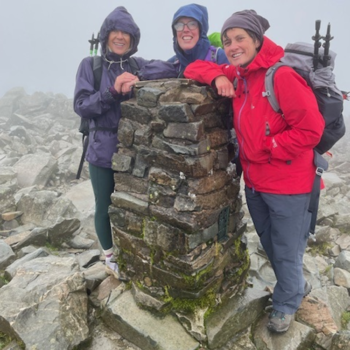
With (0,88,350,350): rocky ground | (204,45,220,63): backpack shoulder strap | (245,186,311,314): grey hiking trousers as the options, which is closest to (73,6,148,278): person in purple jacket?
(0,88,350,350): rocky ground

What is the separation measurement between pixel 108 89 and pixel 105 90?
84mm

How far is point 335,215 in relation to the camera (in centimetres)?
1165

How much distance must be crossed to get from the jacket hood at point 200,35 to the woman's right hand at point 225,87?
973mm

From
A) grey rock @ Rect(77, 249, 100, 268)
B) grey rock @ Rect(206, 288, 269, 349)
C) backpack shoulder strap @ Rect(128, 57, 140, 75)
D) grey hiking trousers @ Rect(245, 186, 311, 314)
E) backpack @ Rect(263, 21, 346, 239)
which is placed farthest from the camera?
grey rock @ Rect(77, 249, 100, 268)

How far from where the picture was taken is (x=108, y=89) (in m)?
4.37

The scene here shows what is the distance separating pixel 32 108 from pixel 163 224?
39842mm

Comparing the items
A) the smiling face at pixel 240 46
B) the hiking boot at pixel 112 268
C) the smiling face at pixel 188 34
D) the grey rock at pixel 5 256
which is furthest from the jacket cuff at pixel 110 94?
the grey rock at pixel 5 256

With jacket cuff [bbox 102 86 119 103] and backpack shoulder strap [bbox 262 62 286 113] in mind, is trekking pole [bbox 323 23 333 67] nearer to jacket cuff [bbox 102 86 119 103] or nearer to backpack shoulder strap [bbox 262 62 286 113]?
backpack shoulder strap [bbox 262 62 286 113]

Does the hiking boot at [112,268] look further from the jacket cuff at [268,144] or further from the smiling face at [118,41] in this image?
the smiling face at [118,41]

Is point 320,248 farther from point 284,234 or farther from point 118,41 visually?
point 118,41

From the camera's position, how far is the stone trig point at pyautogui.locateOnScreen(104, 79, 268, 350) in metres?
3.93

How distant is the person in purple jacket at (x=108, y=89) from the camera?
4.39 metres

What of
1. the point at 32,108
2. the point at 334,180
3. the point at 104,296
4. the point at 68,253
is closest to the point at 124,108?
the point at 104,296

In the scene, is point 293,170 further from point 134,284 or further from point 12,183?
point 12,183
